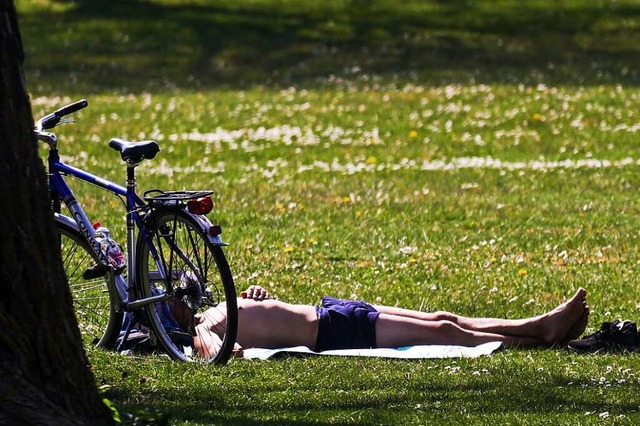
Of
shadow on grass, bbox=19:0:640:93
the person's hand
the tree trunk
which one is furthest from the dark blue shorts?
Result: shadow on grass, bbox=19:0:640:93

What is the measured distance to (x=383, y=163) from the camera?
16.4 m

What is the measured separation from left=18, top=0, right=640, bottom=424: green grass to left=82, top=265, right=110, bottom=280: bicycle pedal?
47 cm

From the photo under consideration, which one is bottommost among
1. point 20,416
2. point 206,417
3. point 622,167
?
point 622,167

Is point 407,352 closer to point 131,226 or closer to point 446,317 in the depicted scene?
point 446,317

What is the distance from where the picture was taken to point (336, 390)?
6.32m

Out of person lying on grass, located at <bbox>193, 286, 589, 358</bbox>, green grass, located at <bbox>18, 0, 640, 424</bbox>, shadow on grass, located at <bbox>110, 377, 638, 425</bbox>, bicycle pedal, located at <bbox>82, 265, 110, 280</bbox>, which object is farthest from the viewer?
person lying on grass, located at <bbox>193, 286, 589, 358</bbox>

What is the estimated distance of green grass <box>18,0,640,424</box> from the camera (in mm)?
6426

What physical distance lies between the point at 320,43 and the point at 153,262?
1969 centimetres

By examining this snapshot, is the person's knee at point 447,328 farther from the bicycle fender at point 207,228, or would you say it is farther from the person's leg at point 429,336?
the bicycle fender at point 207,228

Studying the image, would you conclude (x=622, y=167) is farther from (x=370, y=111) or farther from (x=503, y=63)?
(x=503, y=63)

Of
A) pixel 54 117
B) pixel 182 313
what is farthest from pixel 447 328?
pixel 54 117

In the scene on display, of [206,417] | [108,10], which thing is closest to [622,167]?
[206,417]

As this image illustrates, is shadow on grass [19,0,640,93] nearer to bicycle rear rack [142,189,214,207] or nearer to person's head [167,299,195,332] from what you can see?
person's head [167,299,195,332]

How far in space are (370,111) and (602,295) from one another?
11312 mm
